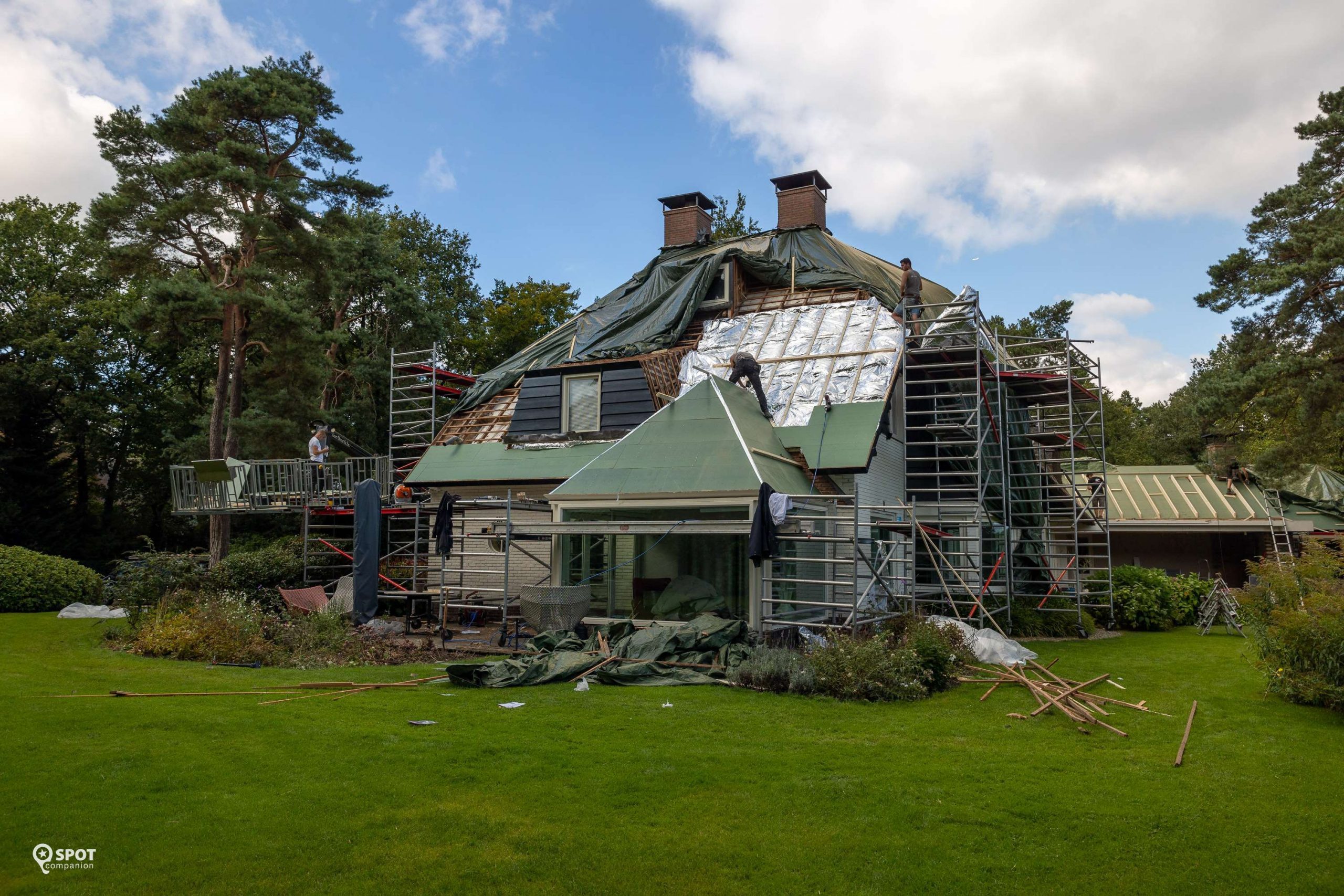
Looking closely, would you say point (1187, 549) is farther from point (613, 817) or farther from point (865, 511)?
point (613, 817)

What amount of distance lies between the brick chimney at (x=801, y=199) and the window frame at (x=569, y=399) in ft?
25.0

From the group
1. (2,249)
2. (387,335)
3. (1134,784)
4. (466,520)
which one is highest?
(2,249)

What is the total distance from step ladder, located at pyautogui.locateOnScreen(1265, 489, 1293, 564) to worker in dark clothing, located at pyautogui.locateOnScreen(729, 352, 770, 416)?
13.6 m

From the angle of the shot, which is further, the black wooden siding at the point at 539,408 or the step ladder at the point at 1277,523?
the step ladder at the point at 1277,523

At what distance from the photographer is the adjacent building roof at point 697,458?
14.0m

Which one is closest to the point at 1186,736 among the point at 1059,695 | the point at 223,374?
the point at 1059,695

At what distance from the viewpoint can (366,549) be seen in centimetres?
1644

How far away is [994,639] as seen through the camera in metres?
13.2

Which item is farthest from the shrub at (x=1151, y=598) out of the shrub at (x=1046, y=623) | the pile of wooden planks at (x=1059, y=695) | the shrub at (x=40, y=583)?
the shrub at (x=40, y=583)

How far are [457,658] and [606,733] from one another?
5.91m

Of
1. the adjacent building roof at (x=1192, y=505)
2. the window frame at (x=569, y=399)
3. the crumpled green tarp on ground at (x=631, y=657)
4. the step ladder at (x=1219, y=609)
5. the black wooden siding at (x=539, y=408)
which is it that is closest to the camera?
the crumpled green tarp on ground at (x=631, y=657)

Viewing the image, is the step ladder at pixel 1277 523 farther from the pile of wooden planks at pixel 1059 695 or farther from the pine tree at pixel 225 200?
the pine tree at pixel 225 200

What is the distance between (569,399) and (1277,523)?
18.0 metres

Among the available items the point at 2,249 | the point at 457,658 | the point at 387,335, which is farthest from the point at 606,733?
the point at 2,249
